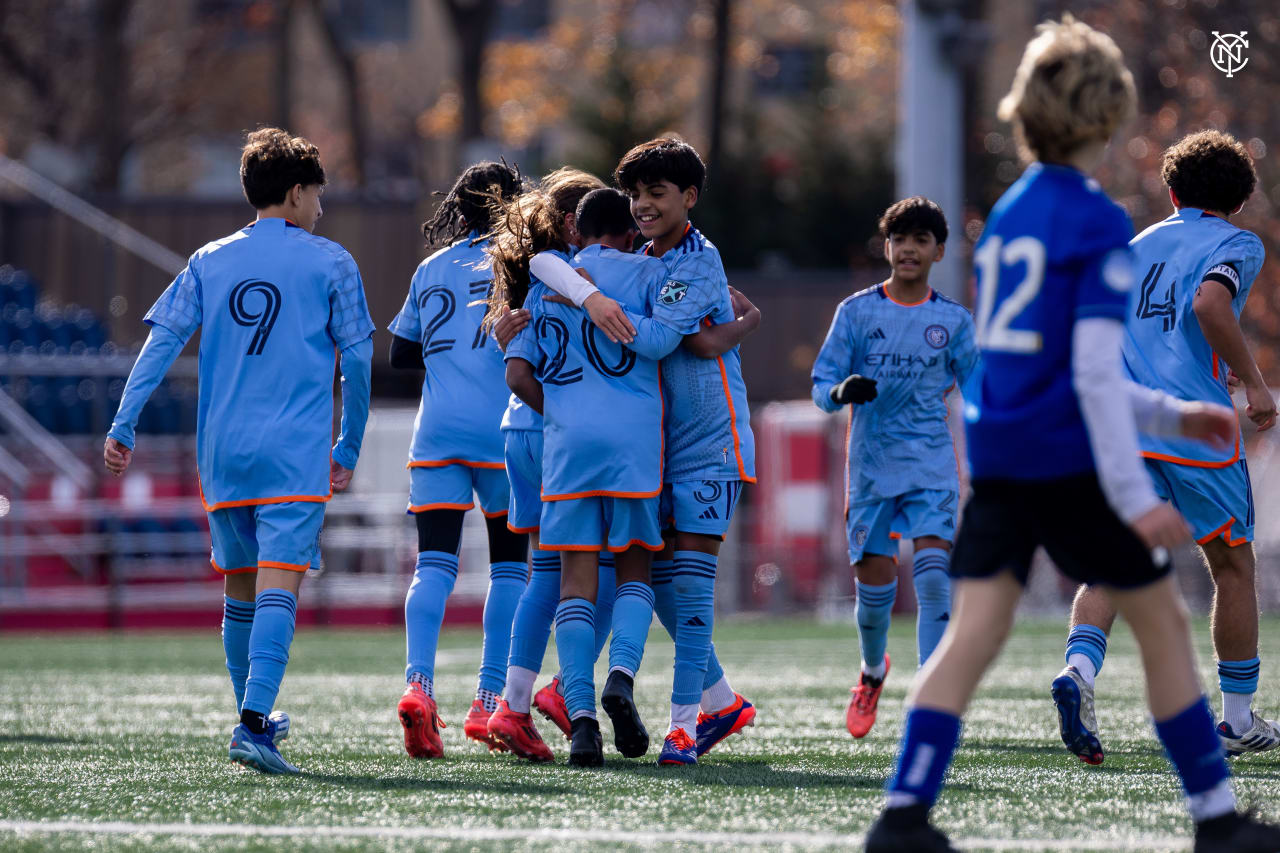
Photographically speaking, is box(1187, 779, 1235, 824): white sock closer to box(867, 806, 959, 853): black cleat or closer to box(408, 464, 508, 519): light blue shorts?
box(867, 806, 959, 853): black cleat

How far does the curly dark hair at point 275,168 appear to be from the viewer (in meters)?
6.10

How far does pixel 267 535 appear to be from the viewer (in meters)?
5.90

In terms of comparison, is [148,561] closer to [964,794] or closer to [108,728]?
[108,728]

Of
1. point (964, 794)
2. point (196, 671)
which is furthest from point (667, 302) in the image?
point (196, 671)

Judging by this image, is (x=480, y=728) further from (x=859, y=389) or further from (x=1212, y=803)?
(x=1212, y=803)

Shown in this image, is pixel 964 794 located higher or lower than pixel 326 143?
lower

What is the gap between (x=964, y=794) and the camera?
5.07m

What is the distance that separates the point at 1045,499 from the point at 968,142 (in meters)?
24.4

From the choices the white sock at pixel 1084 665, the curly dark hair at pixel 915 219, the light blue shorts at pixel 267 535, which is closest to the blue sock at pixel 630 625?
the light blue shorts at pixel 267 535

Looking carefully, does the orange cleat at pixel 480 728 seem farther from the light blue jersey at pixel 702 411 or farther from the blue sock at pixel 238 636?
the light blue jersey at pixel 702 411

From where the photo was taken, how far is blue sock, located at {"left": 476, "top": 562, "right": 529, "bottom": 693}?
6.68m

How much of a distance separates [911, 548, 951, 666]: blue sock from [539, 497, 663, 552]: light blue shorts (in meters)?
1.69

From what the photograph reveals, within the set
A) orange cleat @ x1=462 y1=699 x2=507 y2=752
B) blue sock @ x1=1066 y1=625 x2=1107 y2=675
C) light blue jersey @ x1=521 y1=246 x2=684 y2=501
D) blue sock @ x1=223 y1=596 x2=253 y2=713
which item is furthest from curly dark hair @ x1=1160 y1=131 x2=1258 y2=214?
blue sock @ x1=223 y1=596 x2=253 y2=713

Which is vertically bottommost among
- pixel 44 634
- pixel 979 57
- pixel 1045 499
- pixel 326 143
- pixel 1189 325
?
pixel 44 634
